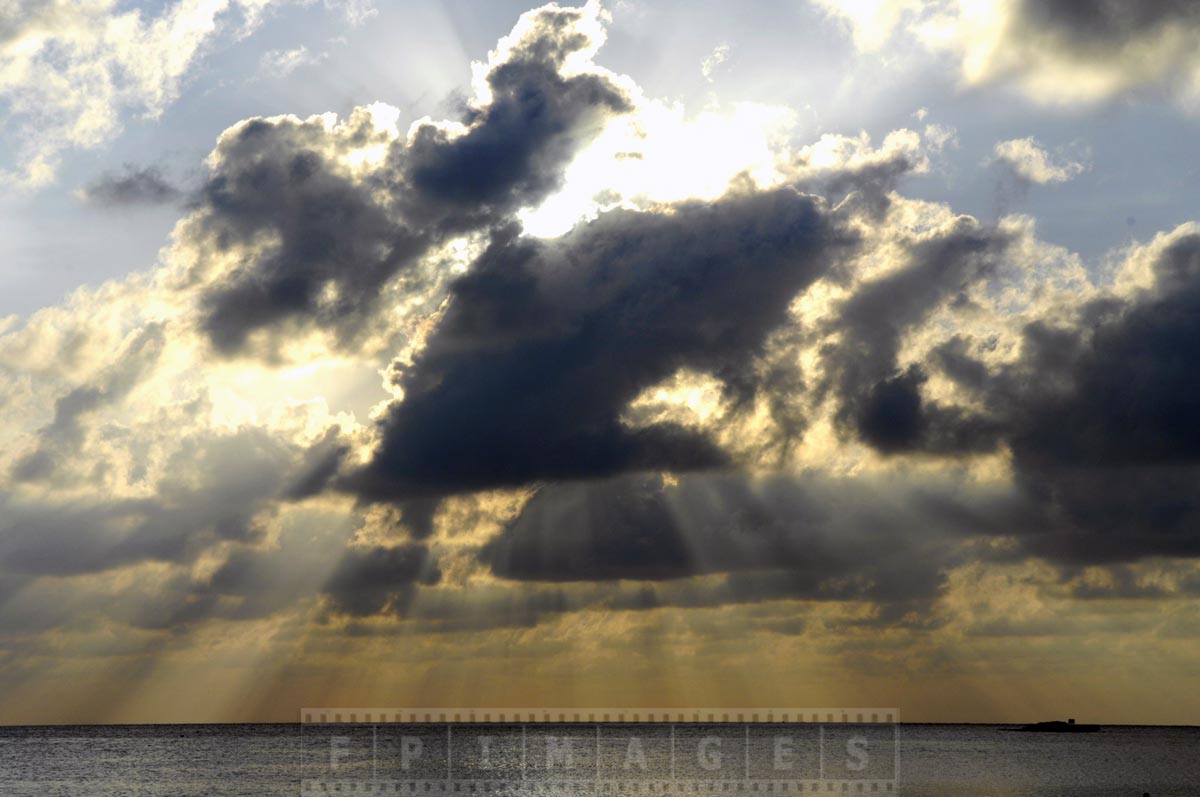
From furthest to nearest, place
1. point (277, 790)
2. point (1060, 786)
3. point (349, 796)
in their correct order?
point (1060, 786), point (277, 790), point (349, 796)

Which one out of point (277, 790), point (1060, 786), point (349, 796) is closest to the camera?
point (349, 796)

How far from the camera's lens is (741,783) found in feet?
648

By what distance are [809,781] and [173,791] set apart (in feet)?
333

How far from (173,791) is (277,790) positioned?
54.2 feet

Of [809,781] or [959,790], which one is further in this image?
[809,781]

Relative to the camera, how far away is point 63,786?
199625 millimetres

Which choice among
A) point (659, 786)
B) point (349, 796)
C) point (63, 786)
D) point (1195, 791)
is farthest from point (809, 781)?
point (63, 786)

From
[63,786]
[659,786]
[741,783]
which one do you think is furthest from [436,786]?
[63,786]

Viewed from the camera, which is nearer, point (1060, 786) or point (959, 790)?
point (959, 790)

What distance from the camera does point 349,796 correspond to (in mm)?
170750

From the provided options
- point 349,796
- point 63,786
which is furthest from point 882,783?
point 63,786

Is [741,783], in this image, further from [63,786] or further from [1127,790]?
[63,786]

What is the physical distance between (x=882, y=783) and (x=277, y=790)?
9731 cm

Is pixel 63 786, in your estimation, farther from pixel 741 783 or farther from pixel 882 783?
pixel 882 783
